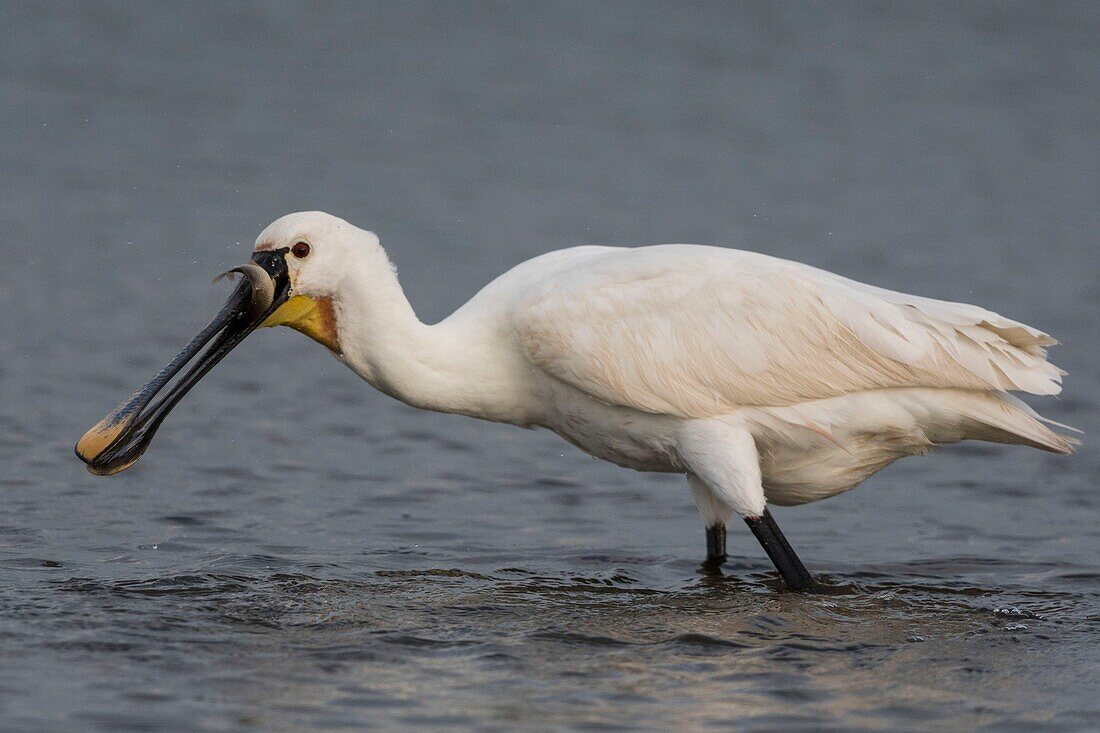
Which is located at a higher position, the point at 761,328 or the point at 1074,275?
the point at 1074,275

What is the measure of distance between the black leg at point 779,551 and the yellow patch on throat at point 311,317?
2198mm

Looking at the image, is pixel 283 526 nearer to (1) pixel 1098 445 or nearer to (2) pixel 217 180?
(1) pixel 1098 445

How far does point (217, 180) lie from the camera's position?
60.3 feet

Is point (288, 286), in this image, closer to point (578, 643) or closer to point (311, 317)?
point (311, 317)

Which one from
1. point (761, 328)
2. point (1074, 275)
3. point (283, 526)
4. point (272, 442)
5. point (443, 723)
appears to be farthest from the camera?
point (1074, 275)

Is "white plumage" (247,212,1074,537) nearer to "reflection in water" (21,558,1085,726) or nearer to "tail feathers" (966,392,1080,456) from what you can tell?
"tail feathers" (966,392,1080,456)

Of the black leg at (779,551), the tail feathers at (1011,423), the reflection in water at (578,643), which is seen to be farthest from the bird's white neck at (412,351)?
the tail feathers at (1011,423)

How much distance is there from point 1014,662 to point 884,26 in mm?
17701

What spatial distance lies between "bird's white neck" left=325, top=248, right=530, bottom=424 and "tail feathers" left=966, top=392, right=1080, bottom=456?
7.30 ft

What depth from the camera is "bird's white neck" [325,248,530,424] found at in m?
9.48

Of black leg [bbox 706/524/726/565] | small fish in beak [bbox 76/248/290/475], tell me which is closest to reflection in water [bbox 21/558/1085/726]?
black leg [bbox 706/524/726/565]

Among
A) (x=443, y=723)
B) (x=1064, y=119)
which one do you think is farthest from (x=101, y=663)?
(x=1064, y=119)

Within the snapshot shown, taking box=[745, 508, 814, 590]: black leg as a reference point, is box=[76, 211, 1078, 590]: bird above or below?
above

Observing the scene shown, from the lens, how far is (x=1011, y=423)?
9.66 metres
